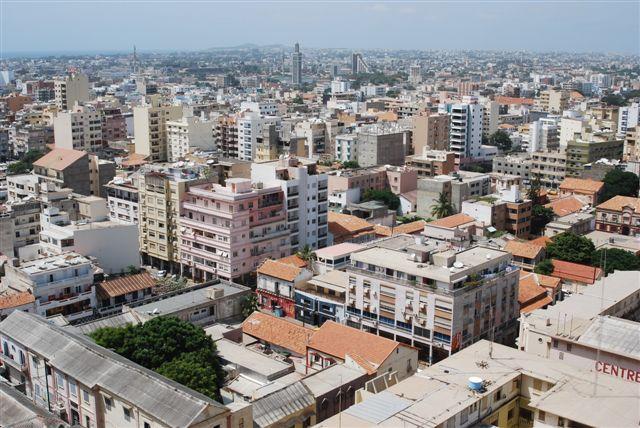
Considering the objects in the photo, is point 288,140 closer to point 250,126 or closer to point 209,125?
point 250,126

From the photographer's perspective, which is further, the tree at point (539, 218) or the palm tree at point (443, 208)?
the palm tree at point (443, 208)

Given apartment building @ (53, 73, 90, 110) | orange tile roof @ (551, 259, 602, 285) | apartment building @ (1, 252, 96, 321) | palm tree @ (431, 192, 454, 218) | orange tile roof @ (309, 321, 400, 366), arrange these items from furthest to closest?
apartment building @ (53, 73, 90, 110), palm tree @ (431, 192, 454, 218), orange tile roof @ (551, 259, 602, 285), apartment building @ (1, 252, 96, 321), orange tile roof @ (309, 321, 400, 366)

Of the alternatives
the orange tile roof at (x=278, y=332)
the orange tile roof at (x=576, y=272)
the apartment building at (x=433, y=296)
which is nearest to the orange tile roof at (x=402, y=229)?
the orange tile roof at (x=576, y=272)

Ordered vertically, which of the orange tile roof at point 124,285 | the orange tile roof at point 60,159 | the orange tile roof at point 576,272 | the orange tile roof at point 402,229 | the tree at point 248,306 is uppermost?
the orange tile roof at point 60,159

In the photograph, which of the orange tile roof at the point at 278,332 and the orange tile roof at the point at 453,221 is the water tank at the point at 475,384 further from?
the orange tile roof at the point at 453,221

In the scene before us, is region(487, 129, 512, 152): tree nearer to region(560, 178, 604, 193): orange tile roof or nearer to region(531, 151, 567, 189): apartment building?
region(531, 151, 567, 189): apartment building

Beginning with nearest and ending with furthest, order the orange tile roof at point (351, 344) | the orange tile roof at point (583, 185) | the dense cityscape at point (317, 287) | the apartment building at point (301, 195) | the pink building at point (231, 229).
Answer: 1. the dense cityscape at point (317, 287)
2. the orange tile roof at point (351, 344)
3. the pink building at point (231, 229)
4. the apartment building at point (301, 195)
5. the orange tile roof at point (583, 185)

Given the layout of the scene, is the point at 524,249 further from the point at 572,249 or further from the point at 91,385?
the point at 91,385

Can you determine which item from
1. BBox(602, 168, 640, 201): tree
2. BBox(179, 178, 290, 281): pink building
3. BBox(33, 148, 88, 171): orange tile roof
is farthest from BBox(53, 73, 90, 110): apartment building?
BBox(602, 168, 640, 201): tree
